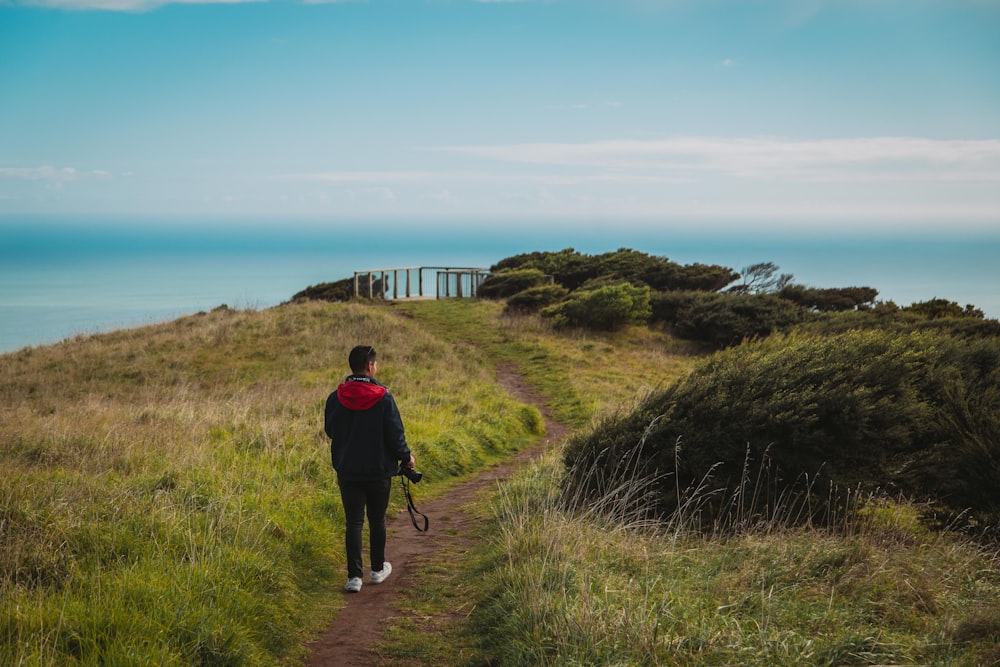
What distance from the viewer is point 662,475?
806 centimetres

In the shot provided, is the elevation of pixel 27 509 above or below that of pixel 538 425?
above

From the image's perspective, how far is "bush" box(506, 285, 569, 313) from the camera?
31.9m

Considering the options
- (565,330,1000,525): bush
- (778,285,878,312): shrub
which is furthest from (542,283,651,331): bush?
(565,330,1000,525): bush

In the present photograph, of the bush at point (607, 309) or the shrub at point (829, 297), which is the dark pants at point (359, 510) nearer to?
the bush at point (607, 309)

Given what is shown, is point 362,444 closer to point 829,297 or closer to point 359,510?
point 359,510

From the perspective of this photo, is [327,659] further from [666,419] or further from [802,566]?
[666,419]

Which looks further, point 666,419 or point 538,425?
A: point 538,425

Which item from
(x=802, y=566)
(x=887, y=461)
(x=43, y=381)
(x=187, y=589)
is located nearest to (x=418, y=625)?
(x=187, y=589)

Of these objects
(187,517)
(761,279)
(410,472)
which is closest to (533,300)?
(761,279)

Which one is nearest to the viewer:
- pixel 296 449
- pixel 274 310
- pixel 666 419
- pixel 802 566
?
pixel 802 566

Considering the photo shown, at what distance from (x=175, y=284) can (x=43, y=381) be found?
10665 cm

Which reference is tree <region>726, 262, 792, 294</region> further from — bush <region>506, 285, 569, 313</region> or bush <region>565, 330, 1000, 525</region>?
bush <region>565, 330, 1000, 525</region>

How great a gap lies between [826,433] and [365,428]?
193 inches

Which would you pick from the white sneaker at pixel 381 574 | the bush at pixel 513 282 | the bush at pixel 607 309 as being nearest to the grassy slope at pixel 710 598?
the white sneaker at pixel 381 574
